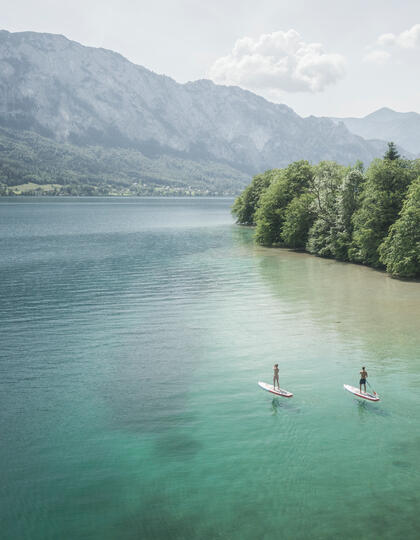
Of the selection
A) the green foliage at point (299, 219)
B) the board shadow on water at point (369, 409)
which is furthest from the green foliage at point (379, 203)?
the board shadow on water at point (369, 409)

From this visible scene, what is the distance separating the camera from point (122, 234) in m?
150

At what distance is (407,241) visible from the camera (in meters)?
70.9

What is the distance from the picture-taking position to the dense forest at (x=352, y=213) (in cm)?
7250

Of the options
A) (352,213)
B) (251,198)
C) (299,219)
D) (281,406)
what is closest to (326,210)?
(299,219)

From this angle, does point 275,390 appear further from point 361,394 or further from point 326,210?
point 326,210

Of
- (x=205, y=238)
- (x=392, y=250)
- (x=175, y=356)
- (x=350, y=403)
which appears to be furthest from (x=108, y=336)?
(x=205, y=238)

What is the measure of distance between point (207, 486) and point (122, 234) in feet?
432

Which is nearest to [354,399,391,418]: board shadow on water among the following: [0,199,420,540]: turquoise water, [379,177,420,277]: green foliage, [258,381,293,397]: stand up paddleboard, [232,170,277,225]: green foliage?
[0,199,420,540]: turquoise water

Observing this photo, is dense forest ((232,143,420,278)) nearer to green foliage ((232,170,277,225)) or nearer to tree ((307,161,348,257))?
tree ((307,161,348,257))

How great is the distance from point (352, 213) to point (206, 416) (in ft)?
229

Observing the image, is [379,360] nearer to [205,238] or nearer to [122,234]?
[205,238]

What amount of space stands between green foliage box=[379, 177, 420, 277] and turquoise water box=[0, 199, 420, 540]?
39.7 ft

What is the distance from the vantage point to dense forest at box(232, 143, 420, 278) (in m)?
72.5

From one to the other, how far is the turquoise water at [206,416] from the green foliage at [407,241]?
1211 cm
